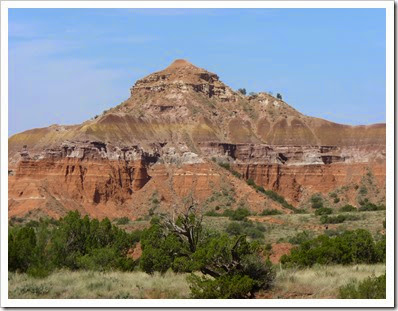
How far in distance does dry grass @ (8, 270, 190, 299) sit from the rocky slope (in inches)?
2387

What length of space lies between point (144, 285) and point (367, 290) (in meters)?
6.82

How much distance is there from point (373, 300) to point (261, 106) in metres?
103

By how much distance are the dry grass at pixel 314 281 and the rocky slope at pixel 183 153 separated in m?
62.0

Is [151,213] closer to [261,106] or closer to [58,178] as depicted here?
[58,178]

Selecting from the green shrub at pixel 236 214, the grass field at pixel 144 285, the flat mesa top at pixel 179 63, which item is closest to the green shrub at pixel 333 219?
the green shrub at pixel 236 214

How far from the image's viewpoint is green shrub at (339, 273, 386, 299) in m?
20.7

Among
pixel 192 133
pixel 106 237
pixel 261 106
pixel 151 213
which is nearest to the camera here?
pixel 106 237

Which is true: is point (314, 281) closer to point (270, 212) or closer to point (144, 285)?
point (144, 285)

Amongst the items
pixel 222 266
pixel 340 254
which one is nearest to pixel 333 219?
pixel 340 254

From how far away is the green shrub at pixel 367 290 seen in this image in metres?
20.7

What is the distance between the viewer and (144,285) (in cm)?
2481

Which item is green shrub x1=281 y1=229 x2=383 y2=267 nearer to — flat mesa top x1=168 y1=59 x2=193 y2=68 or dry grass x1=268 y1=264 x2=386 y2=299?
dry grass x1=268 y1=264 x2=386 y2=299

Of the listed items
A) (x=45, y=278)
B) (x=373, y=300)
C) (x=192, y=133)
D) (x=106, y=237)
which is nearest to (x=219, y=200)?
(x=192, y=133)

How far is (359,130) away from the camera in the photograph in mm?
114875
